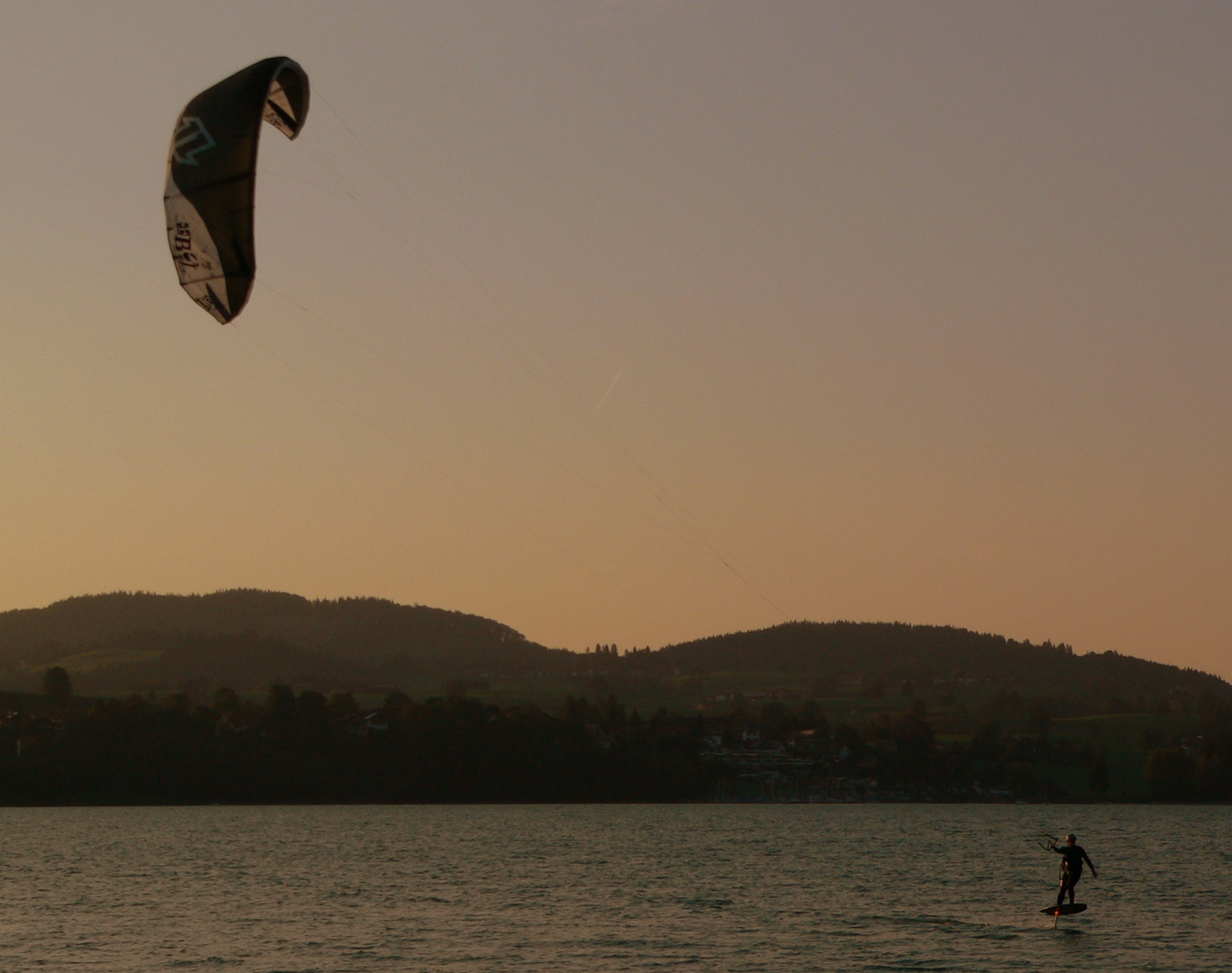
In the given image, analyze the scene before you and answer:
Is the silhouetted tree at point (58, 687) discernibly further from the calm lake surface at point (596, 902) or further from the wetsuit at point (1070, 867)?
the wetsuit at point (1070, 867)

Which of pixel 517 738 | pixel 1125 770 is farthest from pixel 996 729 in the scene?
pixel 517 738

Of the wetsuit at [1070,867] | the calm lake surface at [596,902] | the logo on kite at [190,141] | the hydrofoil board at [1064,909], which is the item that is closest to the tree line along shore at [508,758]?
the calm lake surface at [596,902]

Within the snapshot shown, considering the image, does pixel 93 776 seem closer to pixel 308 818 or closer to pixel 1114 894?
pixel 308 818

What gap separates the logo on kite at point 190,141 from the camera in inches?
1086

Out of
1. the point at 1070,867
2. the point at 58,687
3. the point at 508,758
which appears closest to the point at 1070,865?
the point at 1070,867

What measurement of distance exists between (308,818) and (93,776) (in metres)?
27.4

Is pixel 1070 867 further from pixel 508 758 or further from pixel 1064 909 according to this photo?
pixel 508 758

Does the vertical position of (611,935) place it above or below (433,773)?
below

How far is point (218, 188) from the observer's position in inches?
1081

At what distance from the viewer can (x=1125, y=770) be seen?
618ft

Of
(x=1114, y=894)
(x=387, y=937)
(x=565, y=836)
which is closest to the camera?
(x=387, y=937)

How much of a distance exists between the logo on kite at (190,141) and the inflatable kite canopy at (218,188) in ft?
0.05

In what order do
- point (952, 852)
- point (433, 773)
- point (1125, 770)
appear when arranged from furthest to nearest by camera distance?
point (1125, 770) < point (433, 773) < point (952, 852)

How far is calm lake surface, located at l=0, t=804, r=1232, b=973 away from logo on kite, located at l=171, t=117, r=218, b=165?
1737 centimetres
